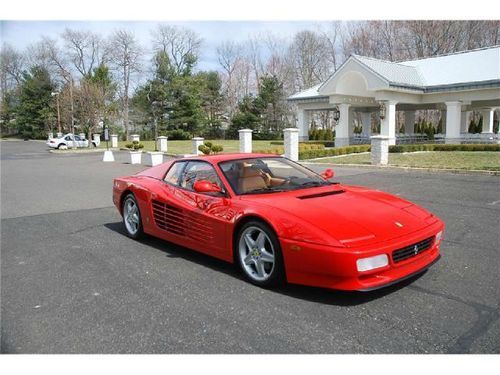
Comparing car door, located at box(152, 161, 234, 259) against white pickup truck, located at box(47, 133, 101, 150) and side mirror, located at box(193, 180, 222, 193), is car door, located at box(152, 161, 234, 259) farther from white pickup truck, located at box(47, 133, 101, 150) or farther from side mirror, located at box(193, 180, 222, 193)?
white pickup truck, located at box(47, 133, 101, 150)

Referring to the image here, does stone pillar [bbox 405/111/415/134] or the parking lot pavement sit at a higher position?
stone pillar [bbox 405/111/415/134]

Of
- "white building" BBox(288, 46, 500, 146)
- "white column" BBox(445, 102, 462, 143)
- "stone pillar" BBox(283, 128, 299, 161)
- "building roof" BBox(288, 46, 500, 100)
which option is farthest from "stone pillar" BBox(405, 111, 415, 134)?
"stone pillar" BBox(283, 128, 299, 161)

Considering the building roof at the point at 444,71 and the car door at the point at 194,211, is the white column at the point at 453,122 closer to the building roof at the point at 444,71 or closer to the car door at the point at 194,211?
the building roof at the point at 444,71

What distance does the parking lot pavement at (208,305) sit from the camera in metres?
3.13

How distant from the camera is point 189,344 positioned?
10.2 feet

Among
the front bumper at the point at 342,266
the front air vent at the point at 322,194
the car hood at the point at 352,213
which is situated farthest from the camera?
the front air vent at the point at 322,194

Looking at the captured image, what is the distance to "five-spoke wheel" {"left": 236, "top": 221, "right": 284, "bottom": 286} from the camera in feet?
13.2

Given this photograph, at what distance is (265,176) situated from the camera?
205 inches

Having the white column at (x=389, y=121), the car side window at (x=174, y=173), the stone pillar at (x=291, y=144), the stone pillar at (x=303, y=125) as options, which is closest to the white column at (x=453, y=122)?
the white column at (x=389, y=121)

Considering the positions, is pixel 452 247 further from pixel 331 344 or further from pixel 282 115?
pixel 282 115

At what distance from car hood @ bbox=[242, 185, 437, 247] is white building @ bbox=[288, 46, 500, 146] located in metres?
23.1

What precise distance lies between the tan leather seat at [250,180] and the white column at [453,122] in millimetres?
24944

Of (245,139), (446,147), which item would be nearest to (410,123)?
(446,147)

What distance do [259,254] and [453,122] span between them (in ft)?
86.7
